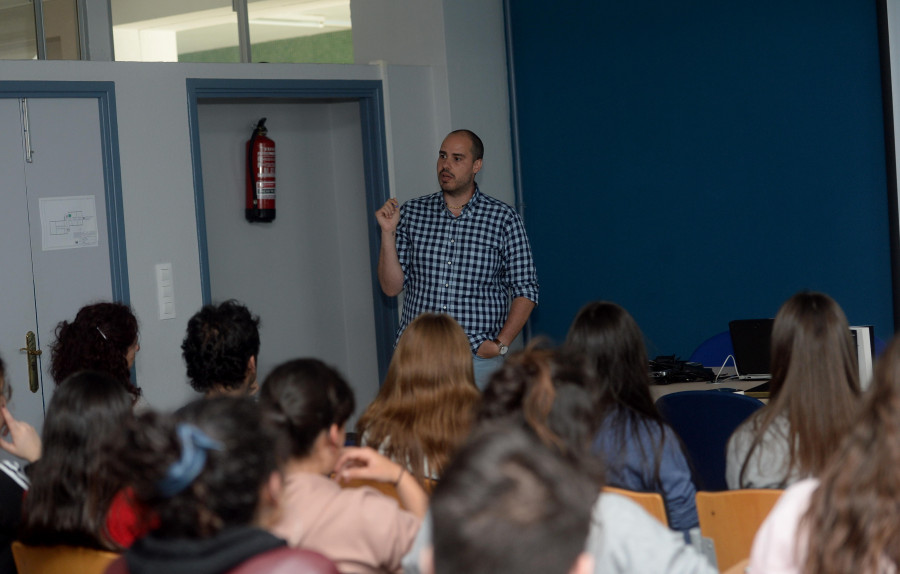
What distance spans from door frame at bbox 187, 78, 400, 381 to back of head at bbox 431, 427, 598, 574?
384 cm

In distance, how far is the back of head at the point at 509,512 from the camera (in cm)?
107

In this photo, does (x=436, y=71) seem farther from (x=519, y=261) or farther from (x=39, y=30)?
(x=39, y=30)

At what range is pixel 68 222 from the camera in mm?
4422

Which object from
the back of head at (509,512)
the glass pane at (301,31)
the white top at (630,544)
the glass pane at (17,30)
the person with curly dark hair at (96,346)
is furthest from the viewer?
the glass pane at (301,31)

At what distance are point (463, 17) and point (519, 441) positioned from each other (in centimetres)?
478

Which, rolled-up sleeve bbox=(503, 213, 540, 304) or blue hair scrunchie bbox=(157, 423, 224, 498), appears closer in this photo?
blue hair scrunchie bbox=(157, 423, 224, 498)

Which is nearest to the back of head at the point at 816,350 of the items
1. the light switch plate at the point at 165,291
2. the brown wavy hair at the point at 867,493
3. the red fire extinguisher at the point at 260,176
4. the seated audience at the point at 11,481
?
the brown wavy hair at the point at 867,493

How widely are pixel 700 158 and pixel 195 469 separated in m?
4.32

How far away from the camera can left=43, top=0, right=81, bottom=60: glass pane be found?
15.9ft

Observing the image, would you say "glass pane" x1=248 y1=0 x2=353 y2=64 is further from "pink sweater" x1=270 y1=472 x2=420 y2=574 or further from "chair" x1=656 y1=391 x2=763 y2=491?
"pink sweater" x1=270 y1=472 x2=420 y2=574

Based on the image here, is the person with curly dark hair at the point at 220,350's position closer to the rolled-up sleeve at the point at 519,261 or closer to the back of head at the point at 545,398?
the back of head at the point at 545,398

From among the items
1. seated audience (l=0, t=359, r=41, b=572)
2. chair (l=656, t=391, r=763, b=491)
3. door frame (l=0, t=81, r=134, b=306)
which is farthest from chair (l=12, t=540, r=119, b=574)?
door frame (l=0, t=81, r=134, b=306)

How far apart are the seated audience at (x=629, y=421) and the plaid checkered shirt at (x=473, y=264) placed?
2.14 meters

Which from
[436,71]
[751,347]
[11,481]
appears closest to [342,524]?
[11,481]
